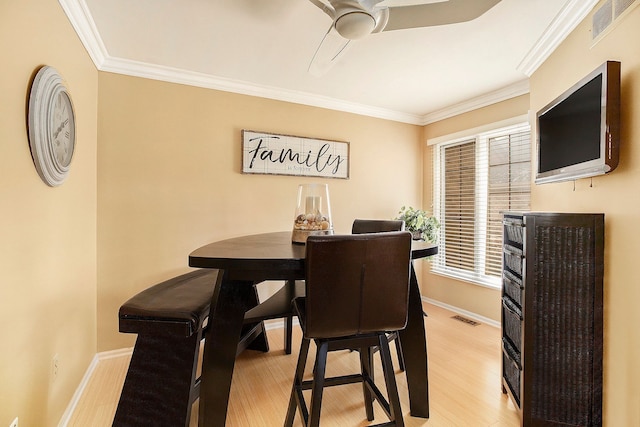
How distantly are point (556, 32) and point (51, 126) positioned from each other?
2.98m

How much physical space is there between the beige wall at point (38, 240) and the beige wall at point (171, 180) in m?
0.27

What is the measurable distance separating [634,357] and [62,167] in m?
2.94

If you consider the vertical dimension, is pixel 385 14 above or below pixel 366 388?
above

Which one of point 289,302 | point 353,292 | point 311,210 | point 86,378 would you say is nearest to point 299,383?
point 353,292

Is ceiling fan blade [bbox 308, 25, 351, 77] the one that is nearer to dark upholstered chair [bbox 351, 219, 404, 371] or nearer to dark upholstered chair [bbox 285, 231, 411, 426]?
dark upholstered chair [bbox 285, 231, 411, 426]

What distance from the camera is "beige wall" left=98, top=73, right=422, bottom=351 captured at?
7.77 feet

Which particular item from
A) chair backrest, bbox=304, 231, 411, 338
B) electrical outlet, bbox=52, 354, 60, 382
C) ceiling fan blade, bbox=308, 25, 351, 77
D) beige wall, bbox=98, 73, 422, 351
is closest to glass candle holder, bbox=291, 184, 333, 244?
chair backrest, bbox=304, 231, 411, 338

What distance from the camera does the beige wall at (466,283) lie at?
9.74ft

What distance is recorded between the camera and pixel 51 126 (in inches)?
57.3

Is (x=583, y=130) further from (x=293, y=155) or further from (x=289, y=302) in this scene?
(x=293, y=155)

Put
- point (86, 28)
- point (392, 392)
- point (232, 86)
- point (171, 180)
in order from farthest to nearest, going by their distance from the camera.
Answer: point (232, 86)
point (171, 180)
point (86, 28)
point (392, 392)

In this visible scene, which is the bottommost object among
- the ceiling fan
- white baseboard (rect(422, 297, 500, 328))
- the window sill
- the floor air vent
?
the floor air vent

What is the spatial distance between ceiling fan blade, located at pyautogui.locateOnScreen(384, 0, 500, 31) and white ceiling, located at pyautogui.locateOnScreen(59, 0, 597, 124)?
0.47 m

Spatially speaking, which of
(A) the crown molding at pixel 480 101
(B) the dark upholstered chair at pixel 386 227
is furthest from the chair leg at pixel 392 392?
(A) the crown molding at pixel 480 101
